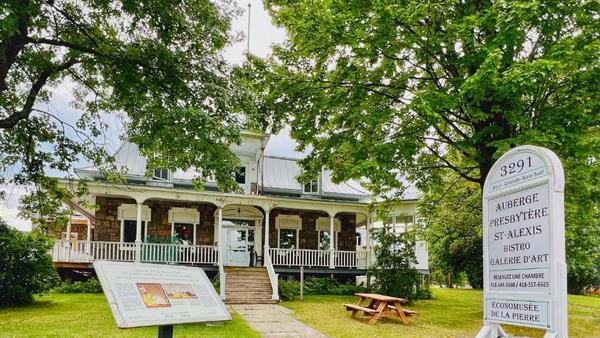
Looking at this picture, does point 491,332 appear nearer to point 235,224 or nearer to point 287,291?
point 287,291

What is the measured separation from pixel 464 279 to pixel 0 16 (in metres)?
31.2

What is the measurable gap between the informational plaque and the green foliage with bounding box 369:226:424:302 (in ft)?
40.1

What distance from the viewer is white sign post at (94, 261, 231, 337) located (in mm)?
4543

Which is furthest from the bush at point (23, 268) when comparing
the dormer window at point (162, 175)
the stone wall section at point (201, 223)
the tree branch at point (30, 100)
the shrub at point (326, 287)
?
the shrub at point (326, 287)

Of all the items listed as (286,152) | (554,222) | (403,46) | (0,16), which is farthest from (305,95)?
(286,152)

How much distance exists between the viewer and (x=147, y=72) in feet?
30.4

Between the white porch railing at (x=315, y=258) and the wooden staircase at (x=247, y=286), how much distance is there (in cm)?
157

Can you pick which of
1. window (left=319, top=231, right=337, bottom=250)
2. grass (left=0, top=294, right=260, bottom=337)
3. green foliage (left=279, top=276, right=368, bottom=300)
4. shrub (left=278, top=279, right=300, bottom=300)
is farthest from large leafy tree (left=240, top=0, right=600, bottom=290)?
window (left=319, top=231, right=337, bottom=250)

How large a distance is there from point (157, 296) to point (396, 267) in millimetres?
13097

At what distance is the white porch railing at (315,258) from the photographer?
2030cm

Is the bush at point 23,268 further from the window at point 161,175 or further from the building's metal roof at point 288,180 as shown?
the building's metal roof at point 288,180

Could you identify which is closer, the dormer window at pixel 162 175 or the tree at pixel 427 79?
the tree at pixel 427 79

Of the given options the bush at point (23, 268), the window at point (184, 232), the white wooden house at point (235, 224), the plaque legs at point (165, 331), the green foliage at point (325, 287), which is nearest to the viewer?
the plaque legs at point (165, 331)

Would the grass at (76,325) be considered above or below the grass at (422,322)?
above
